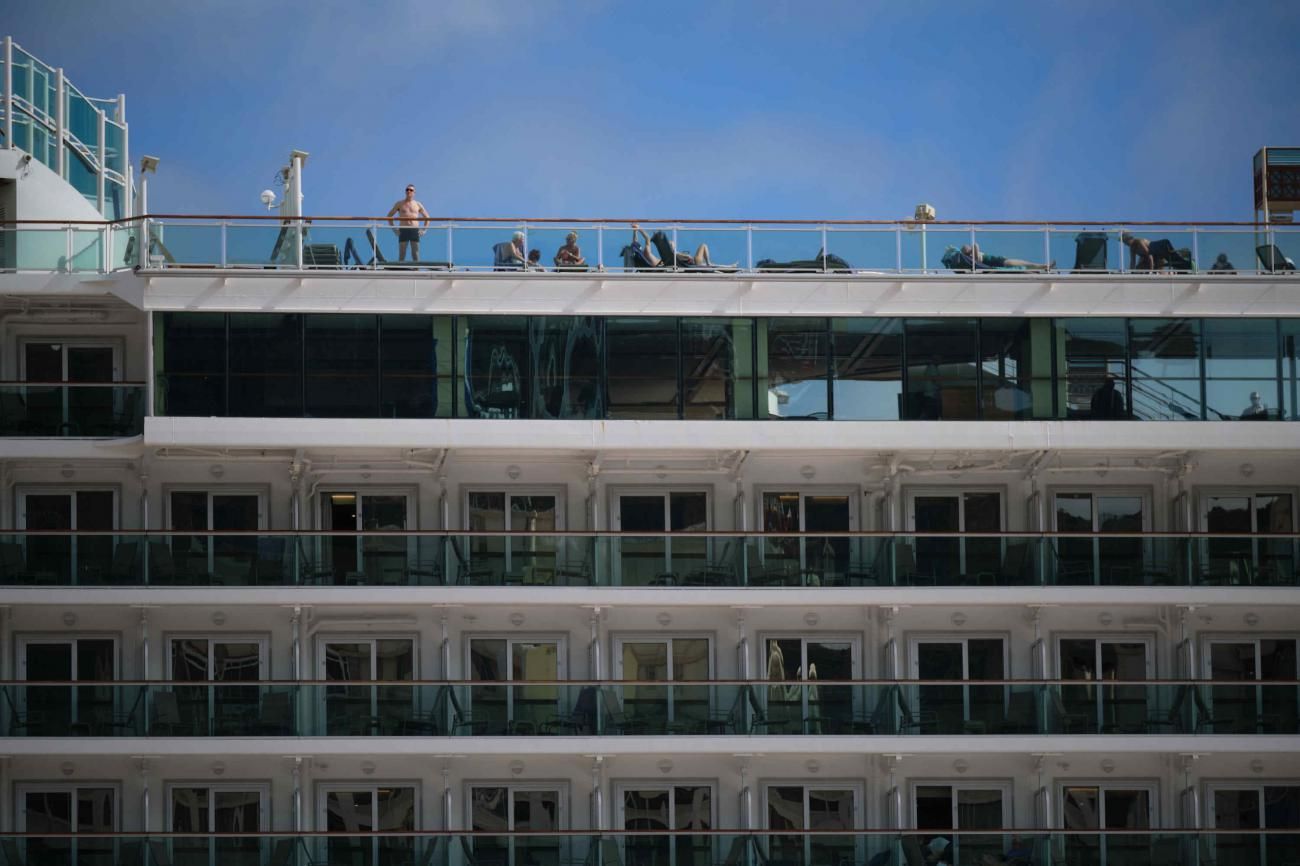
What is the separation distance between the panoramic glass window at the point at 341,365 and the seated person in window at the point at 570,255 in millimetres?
2667

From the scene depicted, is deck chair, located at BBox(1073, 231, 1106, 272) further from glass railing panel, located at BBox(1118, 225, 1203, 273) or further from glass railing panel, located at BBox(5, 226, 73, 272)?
glass railing panel, located at BBox(5, 226, 73, 272)

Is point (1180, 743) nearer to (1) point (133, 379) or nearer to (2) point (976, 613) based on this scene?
(2) point (976, 613)

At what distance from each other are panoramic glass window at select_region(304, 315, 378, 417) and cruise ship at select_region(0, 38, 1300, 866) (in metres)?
0.04

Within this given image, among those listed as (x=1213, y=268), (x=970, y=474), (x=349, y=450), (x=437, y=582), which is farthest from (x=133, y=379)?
(x=1213, y=268)

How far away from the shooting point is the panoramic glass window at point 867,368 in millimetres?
25609

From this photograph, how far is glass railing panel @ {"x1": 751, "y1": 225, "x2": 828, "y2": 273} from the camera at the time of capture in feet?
84.3

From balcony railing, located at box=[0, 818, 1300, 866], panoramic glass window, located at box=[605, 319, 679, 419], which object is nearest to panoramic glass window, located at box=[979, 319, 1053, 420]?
panoramic glass window, located at box=[605, 319, 679, 419]

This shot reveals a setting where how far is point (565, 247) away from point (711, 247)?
6.59ft

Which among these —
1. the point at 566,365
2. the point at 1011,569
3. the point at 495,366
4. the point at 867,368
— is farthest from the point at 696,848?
the point at 495,366

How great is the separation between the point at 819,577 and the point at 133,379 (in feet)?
33.1

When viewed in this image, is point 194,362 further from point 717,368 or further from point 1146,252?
point 1146,252

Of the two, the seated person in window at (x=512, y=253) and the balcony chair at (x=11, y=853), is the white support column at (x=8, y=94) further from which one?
the balcony chair at (x=11, y=853)

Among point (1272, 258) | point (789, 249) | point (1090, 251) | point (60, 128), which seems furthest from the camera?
point (60, 128)

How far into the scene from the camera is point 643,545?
83.9 ft
